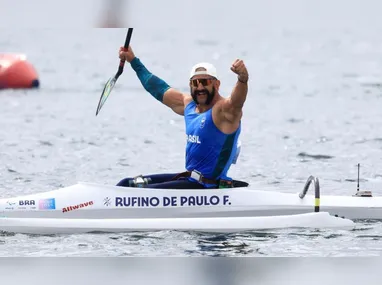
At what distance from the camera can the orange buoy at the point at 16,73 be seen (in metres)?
34.2

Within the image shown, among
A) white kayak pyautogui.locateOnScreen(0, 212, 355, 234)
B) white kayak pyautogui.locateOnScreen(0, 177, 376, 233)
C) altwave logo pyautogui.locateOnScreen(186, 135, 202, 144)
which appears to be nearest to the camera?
white kayak pyautogui.locateOnScreen(0, 212, 355, 234)

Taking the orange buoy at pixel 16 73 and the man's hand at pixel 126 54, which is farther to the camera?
the orange buoy at pixel 16 73

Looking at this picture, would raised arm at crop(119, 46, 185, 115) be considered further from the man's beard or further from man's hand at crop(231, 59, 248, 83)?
man's hand at crop(231, 59, 248, 83)

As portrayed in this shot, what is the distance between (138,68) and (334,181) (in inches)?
203

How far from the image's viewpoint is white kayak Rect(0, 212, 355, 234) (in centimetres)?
1580

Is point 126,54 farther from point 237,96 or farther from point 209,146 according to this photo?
point 237,96

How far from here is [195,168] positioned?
16.4 meters

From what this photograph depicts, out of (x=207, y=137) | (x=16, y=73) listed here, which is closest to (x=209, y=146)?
(x=207, y=137)

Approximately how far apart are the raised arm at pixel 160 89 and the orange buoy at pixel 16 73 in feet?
55.8

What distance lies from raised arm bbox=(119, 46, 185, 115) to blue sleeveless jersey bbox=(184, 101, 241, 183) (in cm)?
68

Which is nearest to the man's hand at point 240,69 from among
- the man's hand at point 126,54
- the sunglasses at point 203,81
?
the sunglasses at point 203,81

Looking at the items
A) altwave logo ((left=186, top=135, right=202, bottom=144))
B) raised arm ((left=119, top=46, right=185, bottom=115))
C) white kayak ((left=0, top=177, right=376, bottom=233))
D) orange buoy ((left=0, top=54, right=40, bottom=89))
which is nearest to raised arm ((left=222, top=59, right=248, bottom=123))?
altwave logo ((left=186, top=135, right=202, bottom=144))

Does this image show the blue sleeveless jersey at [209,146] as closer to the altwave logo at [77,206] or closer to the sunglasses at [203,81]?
the sunglasses at [203,81]

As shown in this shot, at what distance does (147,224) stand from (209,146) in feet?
3.81
